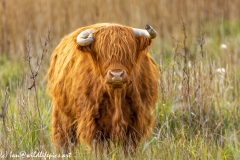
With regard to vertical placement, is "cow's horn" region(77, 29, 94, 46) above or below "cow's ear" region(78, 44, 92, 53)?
above

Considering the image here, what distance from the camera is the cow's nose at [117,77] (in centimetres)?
545

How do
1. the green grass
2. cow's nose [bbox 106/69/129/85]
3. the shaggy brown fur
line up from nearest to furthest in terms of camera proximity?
cow's nose [bbox 106/69/129/85], the green grass, the shaggy brown fur

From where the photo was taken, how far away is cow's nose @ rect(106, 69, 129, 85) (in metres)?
5.45

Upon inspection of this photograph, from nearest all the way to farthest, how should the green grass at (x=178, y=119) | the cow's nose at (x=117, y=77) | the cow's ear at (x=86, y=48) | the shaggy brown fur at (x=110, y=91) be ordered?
the cow's nose at (x=117, y=77) < the green grass at (x=178, y=119) < the shaggy brown fur at (x=110, y=91) < the cow's ear at (x=86, y=48)

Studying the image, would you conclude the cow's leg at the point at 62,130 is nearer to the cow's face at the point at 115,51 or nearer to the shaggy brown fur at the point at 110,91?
the shaggy brown fur at the point at 110,91

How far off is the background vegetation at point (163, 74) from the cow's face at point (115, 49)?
492 millimetres

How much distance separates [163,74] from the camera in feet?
25.4

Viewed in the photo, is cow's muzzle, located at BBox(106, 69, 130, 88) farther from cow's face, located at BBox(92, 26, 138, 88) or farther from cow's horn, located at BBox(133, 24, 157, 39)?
cow's horn, located at BBox(133, 24, 157, 39)

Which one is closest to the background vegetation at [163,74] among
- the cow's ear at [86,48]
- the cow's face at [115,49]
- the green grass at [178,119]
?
the green grass at [178,119]

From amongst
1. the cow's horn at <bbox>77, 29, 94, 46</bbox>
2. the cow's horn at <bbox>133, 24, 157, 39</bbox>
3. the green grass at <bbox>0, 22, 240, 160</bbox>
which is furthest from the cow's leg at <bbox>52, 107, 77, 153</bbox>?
the cow's horn at <bbox>133, 24, 157, 39</bbox>

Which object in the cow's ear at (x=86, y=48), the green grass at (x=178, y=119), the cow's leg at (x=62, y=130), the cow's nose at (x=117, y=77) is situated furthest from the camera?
the cow's leg at (x=62, y=130)

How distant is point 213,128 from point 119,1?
6017 mm

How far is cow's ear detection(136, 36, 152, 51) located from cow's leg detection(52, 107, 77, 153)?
1.09 m

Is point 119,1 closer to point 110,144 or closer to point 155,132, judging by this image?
point 155,132
